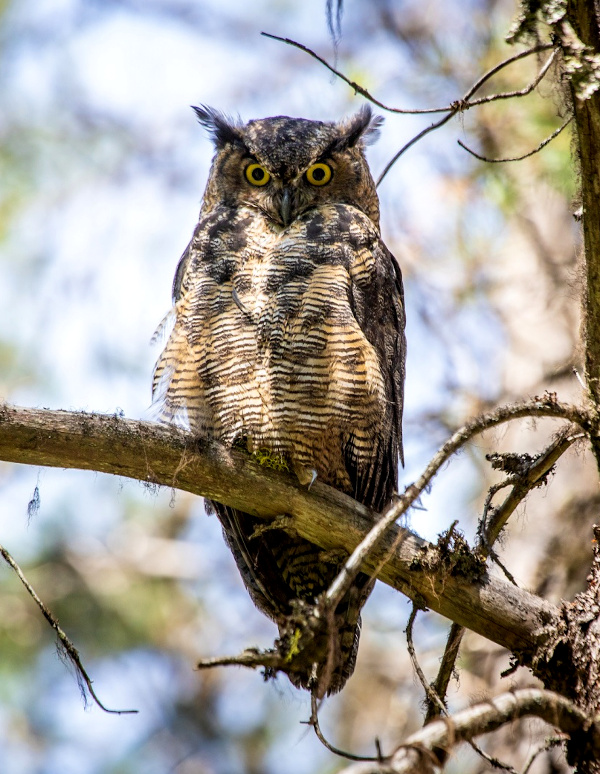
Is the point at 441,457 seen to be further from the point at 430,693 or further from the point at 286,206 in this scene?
the point at 286,206

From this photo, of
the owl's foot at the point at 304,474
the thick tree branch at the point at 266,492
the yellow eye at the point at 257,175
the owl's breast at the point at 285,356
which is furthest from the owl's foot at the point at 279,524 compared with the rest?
the yellow eye at the point at 257,175

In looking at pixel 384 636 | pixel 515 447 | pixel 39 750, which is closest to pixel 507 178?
pixel 515 447

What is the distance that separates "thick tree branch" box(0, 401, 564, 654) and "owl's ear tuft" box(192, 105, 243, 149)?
1.92 meters

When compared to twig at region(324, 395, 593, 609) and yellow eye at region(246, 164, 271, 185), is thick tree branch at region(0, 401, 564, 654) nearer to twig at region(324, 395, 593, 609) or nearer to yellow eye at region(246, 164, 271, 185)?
twig at region(324, 395, 593, 609)

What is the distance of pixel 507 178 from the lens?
209 inches

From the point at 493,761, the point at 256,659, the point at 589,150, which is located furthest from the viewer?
the point at 493,761

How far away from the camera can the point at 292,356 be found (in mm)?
3242

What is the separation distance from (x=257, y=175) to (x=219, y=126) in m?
0.46

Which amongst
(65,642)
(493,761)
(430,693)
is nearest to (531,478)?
(430,693)

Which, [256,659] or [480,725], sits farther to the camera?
[480,725]

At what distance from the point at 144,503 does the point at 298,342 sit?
4600 millimetres

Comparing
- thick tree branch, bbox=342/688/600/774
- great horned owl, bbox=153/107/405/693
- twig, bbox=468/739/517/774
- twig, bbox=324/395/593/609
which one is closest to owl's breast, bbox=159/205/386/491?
great horned owl, bbox=153/107/405/693

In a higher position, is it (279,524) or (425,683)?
(279,524)

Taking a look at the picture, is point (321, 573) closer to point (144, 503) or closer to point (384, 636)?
point (384, 636)
